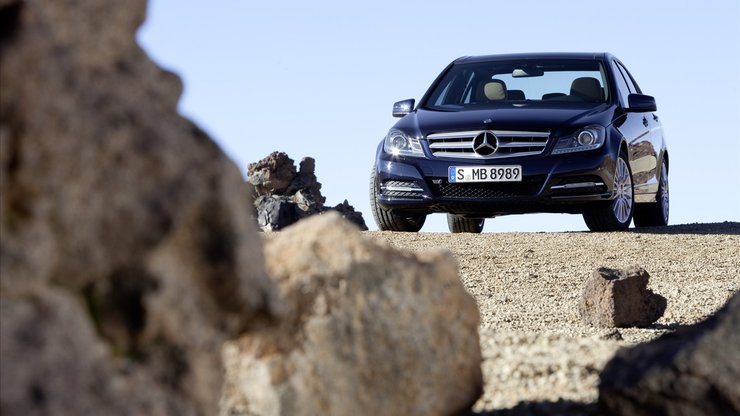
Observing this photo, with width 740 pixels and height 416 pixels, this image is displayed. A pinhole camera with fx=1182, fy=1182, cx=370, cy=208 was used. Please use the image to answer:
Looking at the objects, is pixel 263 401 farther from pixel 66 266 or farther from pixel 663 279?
pixel 663 279

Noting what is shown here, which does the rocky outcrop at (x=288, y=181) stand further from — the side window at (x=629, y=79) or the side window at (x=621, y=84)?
the side window at (x=621, y=84)

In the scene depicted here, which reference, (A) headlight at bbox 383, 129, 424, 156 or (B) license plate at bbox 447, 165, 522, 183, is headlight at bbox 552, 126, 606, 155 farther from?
(A) headlight at bbox 383, 129, 424, 156

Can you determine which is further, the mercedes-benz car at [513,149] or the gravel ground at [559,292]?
the mercedes-benz car at [513,149]

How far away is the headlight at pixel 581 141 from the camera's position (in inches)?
455

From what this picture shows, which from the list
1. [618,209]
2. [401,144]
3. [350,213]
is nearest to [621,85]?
[618,209]

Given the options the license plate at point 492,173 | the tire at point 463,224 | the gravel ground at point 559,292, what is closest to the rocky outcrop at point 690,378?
the gravel ground at point 559,292

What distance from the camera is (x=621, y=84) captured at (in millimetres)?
13016

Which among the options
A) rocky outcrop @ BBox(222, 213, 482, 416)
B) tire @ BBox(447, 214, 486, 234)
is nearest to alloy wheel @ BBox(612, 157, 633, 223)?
tire @ BBox(447, 214, 486, 234)

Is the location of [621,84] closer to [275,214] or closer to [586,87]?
[586,87]

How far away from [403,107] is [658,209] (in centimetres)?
388

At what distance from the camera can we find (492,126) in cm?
1159

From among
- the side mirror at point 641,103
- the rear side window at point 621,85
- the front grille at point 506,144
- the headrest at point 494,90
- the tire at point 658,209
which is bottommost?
the tire at point 658,209

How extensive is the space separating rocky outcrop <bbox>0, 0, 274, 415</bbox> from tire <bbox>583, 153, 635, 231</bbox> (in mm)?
9362

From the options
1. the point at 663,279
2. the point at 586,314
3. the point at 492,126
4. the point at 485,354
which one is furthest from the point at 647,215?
the point at 485,354
